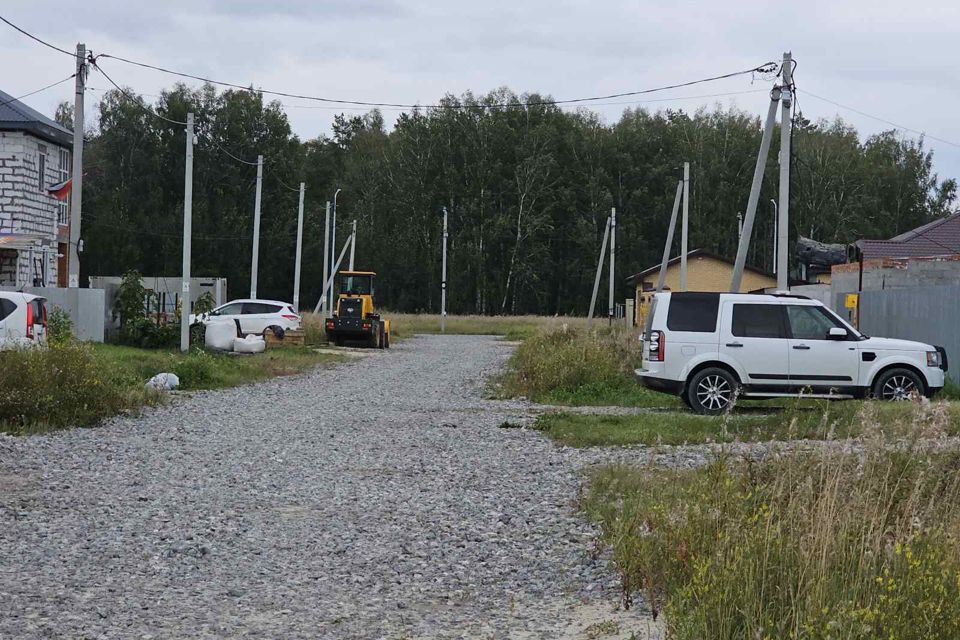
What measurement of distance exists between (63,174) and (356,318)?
38.9 feet

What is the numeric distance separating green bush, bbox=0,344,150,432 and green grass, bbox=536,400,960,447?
6.07m

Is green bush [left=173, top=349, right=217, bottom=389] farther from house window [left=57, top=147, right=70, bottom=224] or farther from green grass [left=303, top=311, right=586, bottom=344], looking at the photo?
green grass [left=303, top=311, right=586, bottom=344]

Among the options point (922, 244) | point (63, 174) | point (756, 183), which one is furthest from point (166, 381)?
point (922, 244)

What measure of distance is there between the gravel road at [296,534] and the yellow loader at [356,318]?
25.6m

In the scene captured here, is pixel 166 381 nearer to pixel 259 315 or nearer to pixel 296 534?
pixel 296 534

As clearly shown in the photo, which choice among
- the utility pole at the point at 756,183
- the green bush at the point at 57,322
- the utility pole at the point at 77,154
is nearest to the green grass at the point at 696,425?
the utility pole at the point at 756,183

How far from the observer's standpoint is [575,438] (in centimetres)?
1546

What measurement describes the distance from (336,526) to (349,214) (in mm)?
77860

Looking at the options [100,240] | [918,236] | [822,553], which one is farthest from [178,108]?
[822,553]

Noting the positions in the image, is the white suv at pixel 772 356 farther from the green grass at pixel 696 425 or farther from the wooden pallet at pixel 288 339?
the wooden pallet at pixel 288 339

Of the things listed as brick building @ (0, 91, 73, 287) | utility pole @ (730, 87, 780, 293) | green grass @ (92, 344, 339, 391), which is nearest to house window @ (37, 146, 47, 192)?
brick building @ (0, 91, 73, 287)

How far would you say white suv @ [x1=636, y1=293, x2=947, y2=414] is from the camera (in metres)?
18.8

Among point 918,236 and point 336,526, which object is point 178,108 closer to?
point 918,236

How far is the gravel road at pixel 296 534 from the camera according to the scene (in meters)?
7.01
